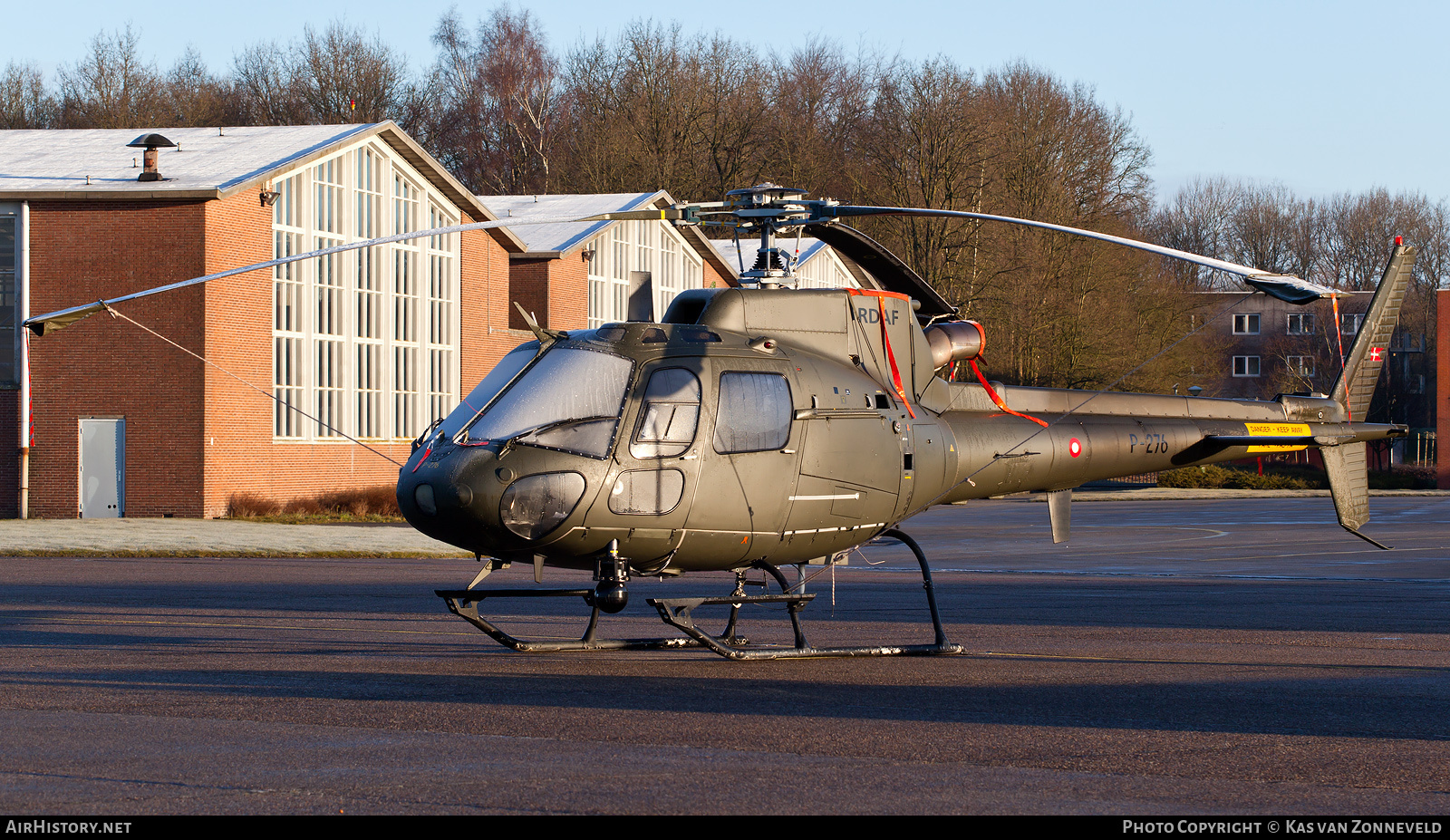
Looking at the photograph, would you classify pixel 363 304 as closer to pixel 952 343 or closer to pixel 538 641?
pixel 538 641

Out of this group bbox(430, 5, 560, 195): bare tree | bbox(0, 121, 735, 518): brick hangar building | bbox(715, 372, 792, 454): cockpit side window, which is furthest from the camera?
bbox(430, 5, 560, 195): bare tree

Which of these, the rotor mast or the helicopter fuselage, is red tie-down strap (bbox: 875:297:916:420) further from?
the rotor mast

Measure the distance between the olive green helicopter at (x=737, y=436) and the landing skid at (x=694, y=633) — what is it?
0.09 ft

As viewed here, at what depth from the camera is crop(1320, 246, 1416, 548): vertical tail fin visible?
14953 millimetres

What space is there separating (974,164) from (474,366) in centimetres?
2052

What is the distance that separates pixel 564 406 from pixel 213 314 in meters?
24.0

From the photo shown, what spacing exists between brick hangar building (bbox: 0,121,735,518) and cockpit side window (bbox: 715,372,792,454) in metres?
21.3

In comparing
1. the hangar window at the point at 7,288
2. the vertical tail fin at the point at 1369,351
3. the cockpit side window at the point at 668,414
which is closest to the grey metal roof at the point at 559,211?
the hangar window at the point at 7,288

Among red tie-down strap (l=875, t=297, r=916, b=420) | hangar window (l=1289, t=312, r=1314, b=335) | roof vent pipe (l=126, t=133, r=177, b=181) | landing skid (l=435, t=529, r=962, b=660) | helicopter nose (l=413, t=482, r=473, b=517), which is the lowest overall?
landing skid (l=435, t=529, r=962, b=660)

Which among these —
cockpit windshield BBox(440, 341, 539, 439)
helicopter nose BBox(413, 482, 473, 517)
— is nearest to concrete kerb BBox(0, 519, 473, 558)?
cockpit windshield BBox(440, 341, 539, 439)

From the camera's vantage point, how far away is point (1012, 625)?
13.8 metres

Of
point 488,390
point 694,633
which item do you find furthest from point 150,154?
point 694,633

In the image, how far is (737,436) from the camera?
10.4 meters

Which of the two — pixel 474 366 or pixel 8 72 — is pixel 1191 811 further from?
pixel 8 72
